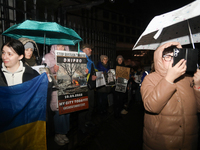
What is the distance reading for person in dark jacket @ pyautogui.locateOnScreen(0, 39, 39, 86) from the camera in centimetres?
160

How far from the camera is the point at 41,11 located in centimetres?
521

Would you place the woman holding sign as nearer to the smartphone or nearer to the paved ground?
the paved ground

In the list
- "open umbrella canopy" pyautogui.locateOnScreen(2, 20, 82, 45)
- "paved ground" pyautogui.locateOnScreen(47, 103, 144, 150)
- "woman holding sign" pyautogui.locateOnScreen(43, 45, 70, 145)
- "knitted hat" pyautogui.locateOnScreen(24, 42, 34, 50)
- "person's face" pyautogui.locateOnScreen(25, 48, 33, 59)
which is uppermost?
"open umbrella canopy" pyautogui.locateOnScreen(2, 20, 82, 45)

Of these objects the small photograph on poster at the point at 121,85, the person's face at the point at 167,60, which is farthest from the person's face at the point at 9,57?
the small photograph on poster at the point at 121,85

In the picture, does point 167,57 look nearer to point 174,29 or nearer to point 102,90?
point 174,29

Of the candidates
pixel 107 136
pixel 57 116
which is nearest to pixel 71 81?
pixel 57 116

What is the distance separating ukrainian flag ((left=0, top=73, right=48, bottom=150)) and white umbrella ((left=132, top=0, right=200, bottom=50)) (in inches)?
65.4

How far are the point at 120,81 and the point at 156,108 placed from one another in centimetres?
303

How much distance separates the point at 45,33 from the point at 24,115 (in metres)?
1.86

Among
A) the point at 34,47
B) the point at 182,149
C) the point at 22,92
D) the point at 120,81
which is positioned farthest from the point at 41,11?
the point at 182,149

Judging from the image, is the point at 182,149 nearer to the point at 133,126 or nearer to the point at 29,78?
the point at 29,78

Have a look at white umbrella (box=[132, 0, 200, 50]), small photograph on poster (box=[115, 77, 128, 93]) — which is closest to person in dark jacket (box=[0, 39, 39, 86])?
white umbrella (box=[132, 0, 200, 50])

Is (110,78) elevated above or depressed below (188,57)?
below

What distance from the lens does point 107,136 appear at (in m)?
3.29
